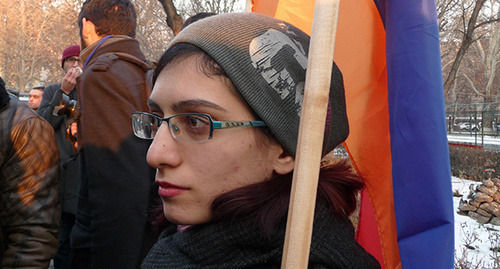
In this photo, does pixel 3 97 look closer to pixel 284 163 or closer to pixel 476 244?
pixel 284 163

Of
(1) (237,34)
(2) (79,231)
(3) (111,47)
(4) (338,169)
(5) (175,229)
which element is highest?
(3) (111,47)

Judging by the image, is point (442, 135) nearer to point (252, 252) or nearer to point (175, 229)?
point (252, 252)

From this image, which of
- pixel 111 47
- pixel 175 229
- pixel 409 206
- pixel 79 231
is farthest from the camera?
pixel 111 47

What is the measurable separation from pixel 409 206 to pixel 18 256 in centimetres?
164

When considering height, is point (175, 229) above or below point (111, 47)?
below

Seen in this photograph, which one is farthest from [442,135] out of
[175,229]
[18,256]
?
[18,256]

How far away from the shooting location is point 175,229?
1.46m

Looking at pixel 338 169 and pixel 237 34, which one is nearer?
pixel 237 34

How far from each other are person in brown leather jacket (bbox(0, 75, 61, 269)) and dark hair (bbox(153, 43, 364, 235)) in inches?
39.8

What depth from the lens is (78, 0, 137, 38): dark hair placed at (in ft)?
8.82

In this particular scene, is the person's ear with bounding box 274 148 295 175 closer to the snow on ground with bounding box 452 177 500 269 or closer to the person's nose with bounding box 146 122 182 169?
the person's nose with bounding box 146 122 182 169

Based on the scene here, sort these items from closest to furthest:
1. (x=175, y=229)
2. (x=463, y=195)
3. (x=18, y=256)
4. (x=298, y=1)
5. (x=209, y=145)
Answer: (x=209, y=145), (x=175, y=229), (x=18, y=256), (x=298, y=1), (x=463, y=195)

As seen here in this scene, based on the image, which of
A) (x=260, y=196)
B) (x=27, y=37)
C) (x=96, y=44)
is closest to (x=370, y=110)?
(x=260, y=196)

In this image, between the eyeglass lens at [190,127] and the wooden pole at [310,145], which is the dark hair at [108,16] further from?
the wooden pole at [310,145]
